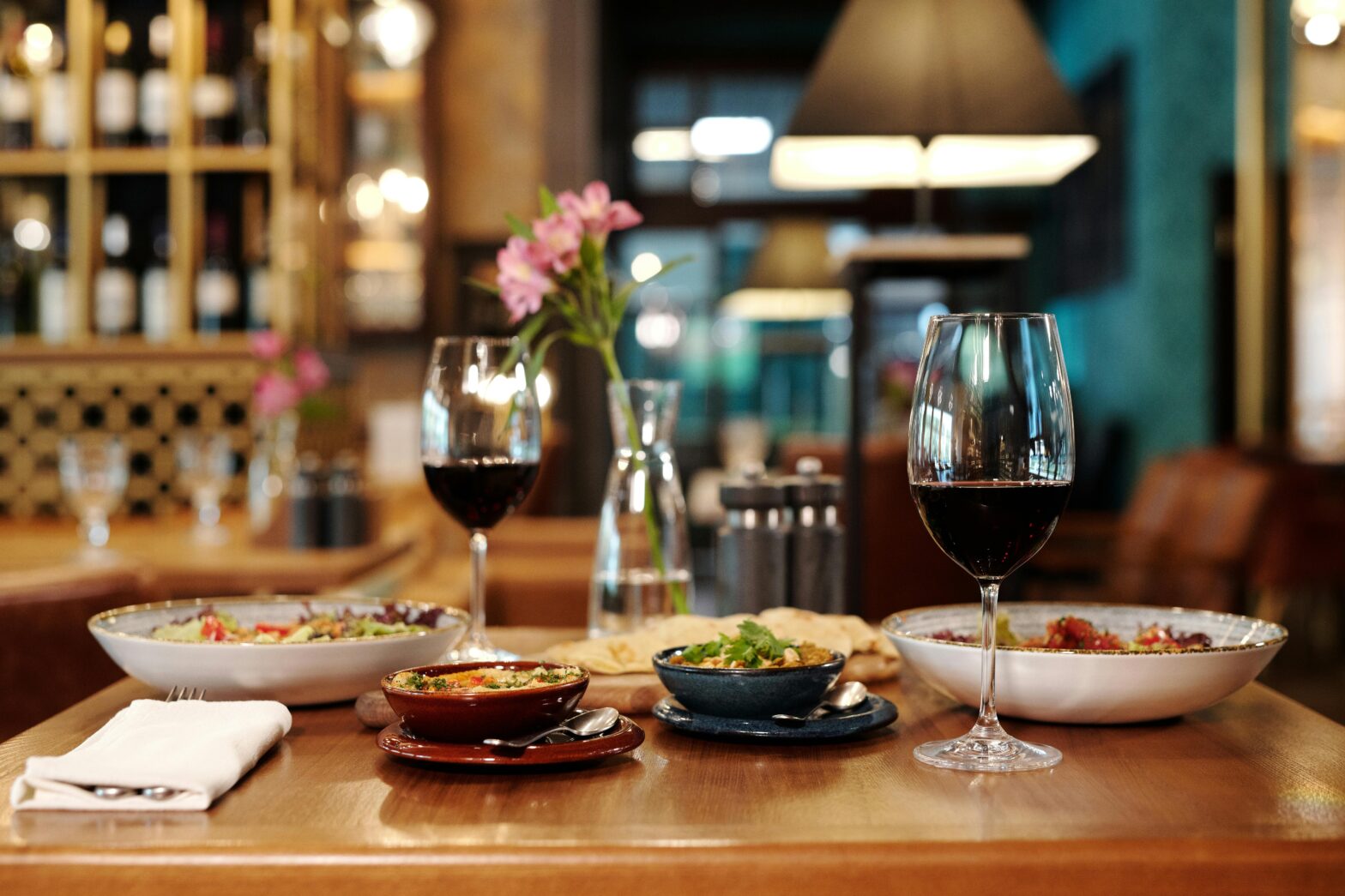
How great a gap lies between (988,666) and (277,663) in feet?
1.69

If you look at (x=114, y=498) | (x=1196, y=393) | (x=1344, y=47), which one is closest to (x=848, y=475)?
(x=114, y=498)

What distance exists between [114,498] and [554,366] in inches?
150

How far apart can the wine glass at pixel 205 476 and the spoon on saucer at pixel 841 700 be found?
243 cm

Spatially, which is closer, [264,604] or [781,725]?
[781,725]

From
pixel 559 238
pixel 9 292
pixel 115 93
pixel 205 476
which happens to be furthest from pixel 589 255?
pixel 9 292

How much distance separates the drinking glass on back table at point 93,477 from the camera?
276 cm

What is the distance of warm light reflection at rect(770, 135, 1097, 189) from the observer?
2.59m

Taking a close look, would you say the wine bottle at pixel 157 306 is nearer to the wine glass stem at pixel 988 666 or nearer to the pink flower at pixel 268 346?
the pink flower at pixel 268 346

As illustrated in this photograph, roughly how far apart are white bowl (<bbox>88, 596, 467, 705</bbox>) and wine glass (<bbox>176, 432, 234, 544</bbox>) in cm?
216

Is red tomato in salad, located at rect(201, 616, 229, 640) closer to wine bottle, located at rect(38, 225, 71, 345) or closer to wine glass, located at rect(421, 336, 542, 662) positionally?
wine glass, located at rect(421, 336, 542, 662)

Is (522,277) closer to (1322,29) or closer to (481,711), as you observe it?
(481,711)

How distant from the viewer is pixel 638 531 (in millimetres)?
1339

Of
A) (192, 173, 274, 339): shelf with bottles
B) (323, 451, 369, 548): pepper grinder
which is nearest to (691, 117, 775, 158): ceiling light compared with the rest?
(192, 173, 274, 339): shelf with bottles

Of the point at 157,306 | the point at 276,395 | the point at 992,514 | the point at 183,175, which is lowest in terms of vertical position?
the point at 992,514
